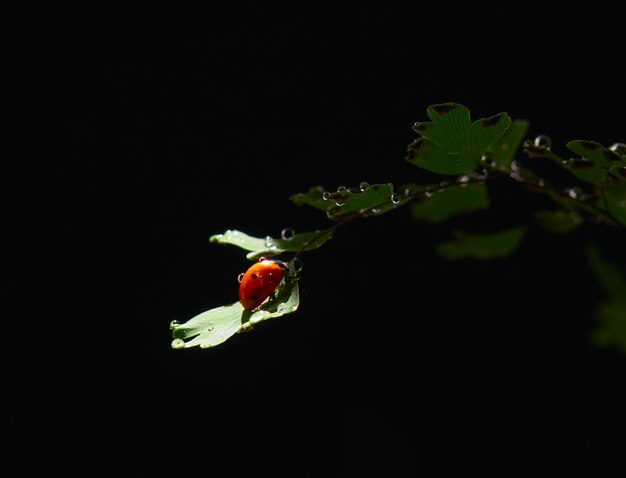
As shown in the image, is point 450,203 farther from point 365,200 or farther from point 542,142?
point 365,200

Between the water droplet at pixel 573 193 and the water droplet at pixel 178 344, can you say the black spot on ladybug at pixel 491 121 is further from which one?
the water droplet at pixel 178 344

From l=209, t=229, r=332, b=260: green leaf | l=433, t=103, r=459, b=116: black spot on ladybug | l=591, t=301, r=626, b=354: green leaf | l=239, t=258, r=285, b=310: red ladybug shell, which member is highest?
l=433, t=103, r=459, b=116: black spot on ladybug

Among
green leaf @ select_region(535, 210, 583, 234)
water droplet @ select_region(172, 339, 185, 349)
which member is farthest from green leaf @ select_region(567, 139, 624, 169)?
water droplet @ select_region(172, 339, 185, 349)

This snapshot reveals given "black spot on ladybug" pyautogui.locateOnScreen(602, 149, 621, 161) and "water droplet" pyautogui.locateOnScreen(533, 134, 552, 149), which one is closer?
"black spot on ladybug" pyautogui.locateOnScreen(602, 149, 621, 161)

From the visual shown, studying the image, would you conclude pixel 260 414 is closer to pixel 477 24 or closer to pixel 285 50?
pixel 285 50

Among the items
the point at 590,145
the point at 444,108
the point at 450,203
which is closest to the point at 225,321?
the point at 444,108

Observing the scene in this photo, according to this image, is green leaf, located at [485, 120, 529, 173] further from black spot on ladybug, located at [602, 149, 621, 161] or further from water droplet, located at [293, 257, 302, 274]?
water droplet, located at [293, 257, 302, 274]
